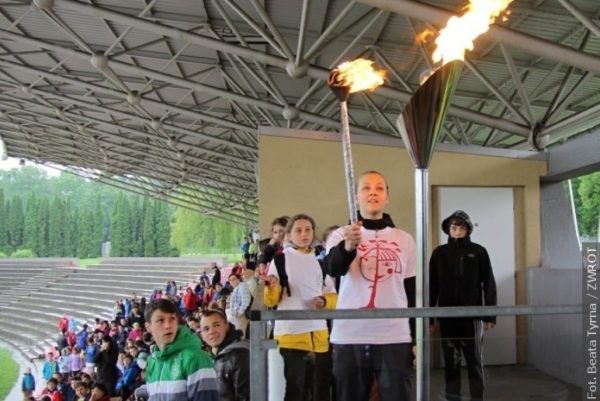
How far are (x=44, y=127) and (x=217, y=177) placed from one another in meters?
8.53

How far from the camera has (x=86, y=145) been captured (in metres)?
30.8

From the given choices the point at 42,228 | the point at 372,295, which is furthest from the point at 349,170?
the point at 42,228

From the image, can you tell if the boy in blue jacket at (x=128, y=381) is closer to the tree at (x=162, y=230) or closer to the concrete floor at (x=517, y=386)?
the concrete floor at (x=517, y=386)

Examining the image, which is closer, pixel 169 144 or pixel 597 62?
pixel 597 62

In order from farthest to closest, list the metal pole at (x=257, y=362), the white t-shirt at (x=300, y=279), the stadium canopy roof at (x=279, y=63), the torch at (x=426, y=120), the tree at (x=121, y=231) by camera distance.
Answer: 1. the tree at (x=121, y=231)
2. the stadium canopy roof at (x=279, y=63)
3. the white t-shirt at (x=300, y=279)
4. the torch at (x=426, y=120)
5. the metal pole at (x=257, y=362)

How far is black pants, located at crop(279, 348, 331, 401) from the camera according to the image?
113 inches

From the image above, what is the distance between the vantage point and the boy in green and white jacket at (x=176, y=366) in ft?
9.59

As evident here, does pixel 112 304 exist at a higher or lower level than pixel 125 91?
lower

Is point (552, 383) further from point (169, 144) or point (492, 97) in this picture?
point (169, 144)

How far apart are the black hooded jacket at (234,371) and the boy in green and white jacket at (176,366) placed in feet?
1.39

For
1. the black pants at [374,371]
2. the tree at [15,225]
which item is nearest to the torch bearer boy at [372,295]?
the black pants at [374,371]

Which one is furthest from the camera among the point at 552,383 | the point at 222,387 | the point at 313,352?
the point at 222,387

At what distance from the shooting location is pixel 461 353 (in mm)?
2955

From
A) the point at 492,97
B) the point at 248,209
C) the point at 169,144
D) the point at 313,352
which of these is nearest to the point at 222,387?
the point at 313,352
